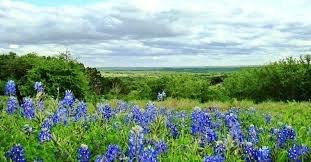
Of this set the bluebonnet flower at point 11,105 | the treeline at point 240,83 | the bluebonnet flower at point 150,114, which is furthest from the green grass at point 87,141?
the treeline at point 240,83

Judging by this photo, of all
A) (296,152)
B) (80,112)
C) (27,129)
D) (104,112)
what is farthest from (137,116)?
(296,152)

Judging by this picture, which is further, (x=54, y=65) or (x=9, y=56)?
(x=9, y=56)

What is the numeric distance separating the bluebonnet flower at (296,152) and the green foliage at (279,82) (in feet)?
103

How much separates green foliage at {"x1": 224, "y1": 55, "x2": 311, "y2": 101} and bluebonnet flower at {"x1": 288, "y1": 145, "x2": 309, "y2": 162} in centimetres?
3129

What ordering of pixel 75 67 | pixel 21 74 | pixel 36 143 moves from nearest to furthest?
pixel 36 143, pixel 75 67, pixel 21 74

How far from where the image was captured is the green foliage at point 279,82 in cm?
3766

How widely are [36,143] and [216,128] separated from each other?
3.31 meters

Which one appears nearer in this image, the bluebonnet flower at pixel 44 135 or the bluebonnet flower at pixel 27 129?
the bluebonnet flower at pixel 44 135

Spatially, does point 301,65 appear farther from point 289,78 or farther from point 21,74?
point 21,74

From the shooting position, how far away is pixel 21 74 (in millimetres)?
42469

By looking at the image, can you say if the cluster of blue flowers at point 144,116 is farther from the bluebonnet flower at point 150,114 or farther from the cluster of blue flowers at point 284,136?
the cluster of blue flowers at point 284,136

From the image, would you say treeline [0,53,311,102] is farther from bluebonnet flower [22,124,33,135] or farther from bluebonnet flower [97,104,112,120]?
bluebonnet flower [22,124,33,135]

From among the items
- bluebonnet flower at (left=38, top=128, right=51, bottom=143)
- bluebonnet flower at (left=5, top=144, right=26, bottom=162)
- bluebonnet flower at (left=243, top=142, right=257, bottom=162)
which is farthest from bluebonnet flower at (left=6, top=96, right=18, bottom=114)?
bluebonnet flower at (left=243, top=142, right=257, bottom=162)

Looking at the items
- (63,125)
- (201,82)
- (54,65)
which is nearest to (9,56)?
(201,82)
